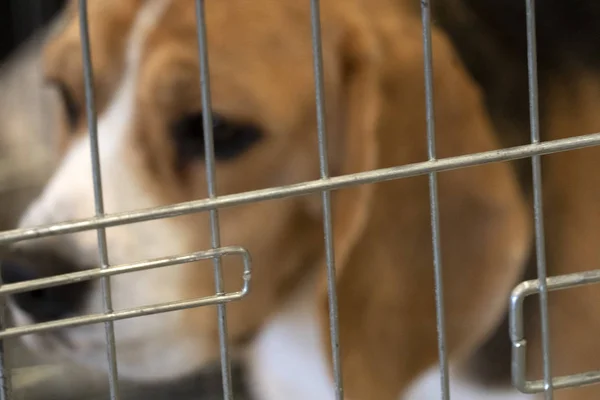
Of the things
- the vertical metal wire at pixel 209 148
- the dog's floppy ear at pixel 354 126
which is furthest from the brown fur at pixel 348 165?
the vertical metal wire at pixel 209 148

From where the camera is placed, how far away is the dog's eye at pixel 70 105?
66 centimetres

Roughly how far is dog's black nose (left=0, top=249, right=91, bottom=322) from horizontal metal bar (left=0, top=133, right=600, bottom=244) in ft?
0.24

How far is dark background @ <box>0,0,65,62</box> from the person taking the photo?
0.65m

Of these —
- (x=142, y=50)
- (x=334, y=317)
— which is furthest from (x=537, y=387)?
(x=142, y=50)

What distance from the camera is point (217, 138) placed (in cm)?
63

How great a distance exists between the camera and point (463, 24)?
69 cm

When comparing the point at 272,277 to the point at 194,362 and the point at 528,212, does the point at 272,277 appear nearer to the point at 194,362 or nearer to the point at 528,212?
the point at 194,362

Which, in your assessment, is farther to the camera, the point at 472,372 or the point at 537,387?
the point at 472,372

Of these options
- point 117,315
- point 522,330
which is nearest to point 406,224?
point 522,330

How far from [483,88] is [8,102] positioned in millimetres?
415

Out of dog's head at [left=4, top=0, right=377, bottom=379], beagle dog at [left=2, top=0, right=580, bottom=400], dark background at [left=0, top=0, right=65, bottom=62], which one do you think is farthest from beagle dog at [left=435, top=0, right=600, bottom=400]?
dark background at [left=0, top=0, right=65, bottom=62]

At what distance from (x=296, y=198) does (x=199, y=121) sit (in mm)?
100

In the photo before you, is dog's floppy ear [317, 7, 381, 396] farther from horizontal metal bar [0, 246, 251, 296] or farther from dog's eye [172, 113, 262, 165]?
horizontal metal bar [0, 246, 251, 296]

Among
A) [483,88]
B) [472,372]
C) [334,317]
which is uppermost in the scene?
[483,88]
